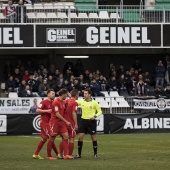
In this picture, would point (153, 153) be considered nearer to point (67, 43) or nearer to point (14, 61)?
point (67, 43)

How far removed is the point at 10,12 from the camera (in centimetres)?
3628

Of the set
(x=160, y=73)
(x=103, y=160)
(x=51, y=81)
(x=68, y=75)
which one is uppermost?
(x=160, y=73)

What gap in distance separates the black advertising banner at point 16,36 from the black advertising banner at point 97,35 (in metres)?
0.45

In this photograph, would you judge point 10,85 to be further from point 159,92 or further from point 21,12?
point 159,92

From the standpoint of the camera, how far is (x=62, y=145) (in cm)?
1770

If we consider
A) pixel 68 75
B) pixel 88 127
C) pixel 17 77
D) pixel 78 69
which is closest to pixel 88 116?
pixel 88 127

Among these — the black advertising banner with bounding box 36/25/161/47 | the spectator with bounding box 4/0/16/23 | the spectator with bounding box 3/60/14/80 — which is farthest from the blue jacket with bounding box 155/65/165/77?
the spectator with bounding box 4/0/16/23

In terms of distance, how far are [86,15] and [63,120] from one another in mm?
21172

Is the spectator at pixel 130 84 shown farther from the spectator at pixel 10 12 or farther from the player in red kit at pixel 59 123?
the player in red kit at pixel 59 123

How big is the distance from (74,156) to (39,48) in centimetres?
2064

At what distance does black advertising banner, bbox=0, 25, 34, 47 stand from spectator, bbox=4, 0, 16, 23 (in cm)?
48

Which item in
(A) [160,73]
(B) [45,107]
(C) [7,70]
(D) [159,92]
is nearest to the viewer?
(B) [45,107]

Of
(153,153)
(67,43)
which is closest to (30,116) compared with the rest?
(67,43)

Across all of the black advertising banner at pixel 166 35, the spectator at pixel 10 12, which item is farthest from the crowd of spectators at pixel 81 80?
the spectator at pixel 10 12
